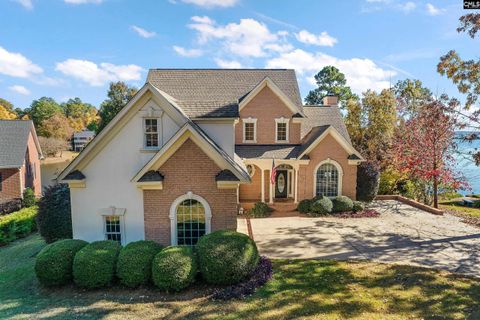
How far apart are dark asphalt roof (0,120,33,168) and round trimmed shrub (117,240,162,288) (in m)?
24.3

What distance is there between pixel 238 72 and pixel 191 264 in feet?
66.3

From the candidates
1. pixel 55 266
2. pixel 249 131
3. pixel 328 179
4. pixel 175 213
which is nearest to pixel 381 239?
pixel 328 179

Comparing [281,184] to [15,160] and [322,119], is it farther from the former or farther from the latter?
[15,160]

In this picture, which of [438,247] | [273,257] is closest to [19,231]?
[273,257]

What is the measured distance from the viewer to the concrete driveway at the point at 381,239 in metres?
11.6

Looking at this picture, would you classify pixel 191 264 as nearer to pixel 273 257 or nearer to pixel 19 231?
pixel 273 257

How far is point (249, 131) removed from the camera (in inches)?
870

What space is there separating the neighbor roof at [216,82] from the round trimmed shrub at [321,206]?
8067mm

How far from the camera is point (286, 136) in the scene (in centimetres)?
2209

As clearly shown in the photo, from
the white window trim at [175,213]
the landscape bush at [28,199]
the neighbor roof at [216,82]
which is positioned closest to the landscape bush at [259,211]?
the white window trim at [175,213]

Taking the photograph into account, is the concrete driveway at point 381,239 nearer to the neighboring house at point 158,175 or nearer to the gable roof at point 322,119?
the neighboring house at point 158,175

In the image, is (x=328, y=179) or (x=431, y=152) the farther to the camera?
(x=328, y=179)

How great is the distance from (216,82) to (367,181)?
15270 millimetres

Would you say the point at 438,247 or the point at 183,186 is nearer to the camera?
the point at 183,186
